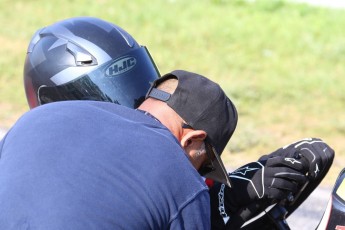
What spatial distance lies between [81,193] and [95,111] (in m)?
0.31

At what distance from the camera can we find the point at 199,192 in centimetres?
253

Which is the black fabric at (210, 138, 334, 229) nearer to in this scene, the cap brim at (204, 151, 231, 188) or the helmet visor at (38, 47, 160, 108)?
the cap brim at (204, 151, 231, 188)

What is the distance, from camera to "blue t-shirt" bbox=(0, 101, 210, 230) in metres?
2.39

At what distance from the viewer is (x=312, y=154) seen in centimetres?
319

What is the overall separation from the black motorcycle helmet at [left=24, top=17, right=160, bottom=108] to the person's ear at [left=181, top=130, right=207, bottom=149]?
1082 mm

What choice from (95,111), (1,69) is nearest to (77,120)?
(95,111)

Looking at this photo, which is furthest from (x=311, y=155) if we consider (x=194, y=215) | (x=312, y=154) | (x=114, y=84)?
(x=114, y=84)

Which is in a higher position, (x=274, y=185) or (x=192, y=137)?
(x=192, y=137)

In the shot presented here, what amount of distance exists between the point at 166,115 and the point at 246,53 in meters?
7.40

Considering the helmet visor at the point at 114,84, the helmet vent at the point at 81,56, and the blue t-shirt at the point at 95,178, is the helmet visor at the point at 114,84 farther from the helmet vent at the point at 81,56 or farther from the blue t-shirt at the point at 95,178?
the blue t-shirt at the point at 95,178

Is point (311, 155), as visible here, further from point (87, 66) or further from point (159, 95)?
point (87, 66)

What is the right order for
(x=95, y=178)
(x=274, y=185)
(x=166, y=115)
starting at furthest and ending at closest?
(x=274, y=185) → (x=166, y=115) → (x=95, y=178)

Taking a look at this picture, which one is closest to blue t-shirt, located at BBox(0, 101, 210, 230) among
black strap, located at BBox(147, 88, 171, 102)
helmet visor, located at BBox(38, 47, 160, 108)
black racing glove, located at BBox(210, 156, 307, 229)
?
black strap, located at BBox(147, 88, 171, 102)

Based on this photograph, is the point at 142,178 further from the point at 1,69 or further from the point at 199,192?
the point at 1,69
